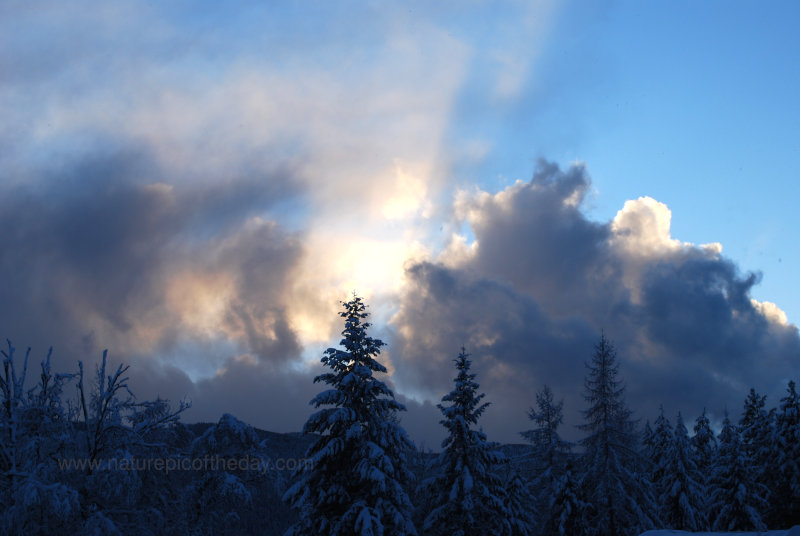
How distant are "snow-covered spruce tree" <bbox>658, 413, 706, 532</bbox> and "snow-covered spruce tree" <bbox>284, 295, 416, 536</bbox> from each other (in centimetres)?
2155

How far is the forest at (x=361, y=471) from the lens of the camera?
16250 mm

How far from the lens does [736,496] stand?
35.1m

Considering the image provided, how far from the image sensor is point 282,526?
313ft

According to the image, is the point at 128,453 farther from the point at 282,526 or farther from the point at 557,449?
the point at 282,526

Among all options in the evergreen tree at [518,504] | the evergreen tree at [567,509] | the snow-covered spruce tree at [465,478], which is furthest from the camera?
the evergreen tree at [567,509]

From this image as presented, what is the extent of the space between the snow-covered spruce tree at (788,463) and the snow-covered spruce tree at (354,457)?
27614mm

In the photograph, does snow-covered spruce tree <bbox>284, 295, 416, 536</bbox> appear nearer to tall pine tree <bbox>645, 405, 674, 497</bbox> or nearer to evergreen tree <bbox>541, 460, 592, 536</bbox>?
evergreen tree <bbox>541, 460, 592, 536</bbox>

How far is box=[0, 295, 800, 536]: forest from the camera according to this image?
16.2 m

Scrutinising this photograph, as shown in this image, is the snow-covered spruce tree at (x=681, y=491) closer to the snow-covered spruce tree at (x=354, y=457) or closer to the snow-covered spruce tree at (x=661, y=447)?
the snow-covered spruce tree at (x=661, y=447)

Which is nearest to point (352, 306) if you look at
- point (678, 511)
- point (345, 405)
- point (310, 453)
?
point (345, 405)

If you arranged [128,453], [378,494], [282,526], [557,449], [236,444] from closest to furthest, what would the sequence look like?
[128,453]
[378,494]
[236,444]
[557,449]
[282,526]

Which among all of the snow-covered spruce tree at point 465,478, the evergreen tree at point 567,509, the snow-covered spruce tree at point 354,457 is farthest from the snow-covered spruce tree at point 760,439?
→ the snow-covered spruce tree at point 354,457

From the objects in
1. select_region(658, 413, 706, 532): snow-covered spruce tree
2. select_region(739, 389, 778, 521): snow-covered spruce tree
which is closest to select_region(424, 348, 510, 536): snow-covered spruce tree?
select_region(658, 413, 706, 532): snow-covered spruce tree

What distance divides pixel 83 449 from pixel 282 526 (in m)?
86.9
